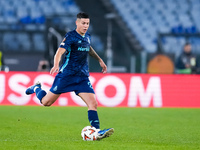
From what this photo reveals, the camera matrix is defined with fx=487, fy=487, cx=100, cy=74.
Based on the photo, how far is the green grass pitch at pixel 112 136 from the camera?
661cm

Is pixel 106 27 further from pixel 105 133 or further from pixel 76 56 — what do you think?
pixel 105 133

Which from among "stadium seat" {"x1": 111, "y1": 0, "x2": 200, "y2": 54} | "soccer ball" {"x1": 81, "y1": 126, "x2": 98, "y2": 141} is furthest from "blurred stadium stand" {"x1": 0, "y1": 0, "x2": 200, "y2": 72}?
"soccer ball" {"x1": 81, "y1": 126, "x2": 98, "y2": 141}

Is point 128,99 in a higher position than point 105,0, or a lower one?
lower

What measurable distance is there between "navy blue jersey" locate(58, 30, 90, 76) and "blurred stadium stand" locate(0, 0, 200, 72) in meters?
10.3

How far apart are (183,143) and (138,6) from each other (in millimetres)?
18969

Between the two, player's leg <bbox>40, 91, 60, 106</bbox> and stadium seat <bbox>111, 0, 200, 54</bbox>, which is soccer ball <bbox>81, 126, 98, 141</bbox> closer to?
player's leg <bbox>40, 91, 60, 106</bbox>

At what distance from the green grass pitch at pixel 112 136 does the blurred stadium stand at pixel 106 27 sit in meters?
6.87

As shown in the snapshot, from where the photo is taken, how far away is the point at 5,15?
24641 mm

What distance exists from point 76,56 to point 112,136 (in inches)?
58.5

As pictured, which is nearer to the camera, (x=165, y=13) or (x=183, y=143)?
(x=183, y=143)

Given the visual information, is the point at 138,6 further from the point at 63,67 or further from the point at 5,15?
the point at 63,67

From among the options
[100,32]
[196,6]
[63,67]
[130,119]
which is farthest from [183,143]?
[196,6]

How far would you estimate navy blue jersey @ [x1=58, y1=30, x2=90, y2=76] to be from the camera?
744 centimetres

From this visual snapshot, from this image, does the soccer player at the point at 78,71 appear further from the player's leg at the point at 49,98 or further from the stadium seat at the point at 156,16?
the stadium seat at the point at 156,16
